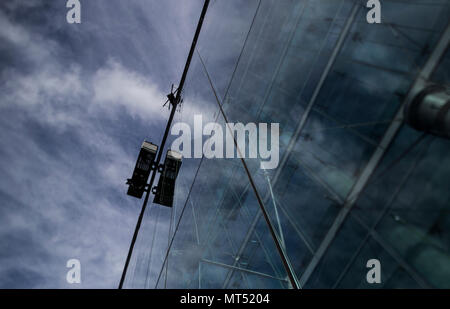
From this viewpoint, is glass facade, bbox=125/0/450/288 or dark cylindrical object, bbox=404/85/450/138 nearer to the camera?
dark cylindrical object, bbox=404/85/450/138

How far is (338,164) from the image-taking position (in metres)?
3.92

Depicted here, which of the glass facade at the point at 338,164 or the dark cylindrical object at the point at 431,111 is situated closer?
the dark cylindrical object at the point at 431,111

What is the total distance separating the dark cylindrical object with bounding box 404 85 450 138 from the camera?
8.36 ft

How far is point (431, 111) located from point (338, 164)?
146 cm

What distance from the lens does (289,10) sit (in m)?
7.55

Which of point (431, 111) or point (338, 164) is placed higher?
point (338, 164)

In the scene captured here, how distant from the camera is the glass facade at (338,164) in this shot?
2691 millimetres

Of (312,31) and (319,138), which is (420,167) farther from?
(312,31)

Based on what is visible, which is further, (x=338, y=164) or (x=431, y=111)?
(x=338, y=164)

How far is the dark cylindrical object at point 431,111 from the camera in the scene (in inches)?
100

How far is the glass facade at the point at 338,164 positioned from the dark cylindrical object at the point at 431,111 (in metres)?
0.09

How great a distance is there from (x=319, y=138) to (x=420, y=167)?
2.10 metres

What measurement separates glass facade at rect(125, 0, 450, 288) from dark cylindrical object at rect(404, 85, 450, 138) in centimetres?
9
